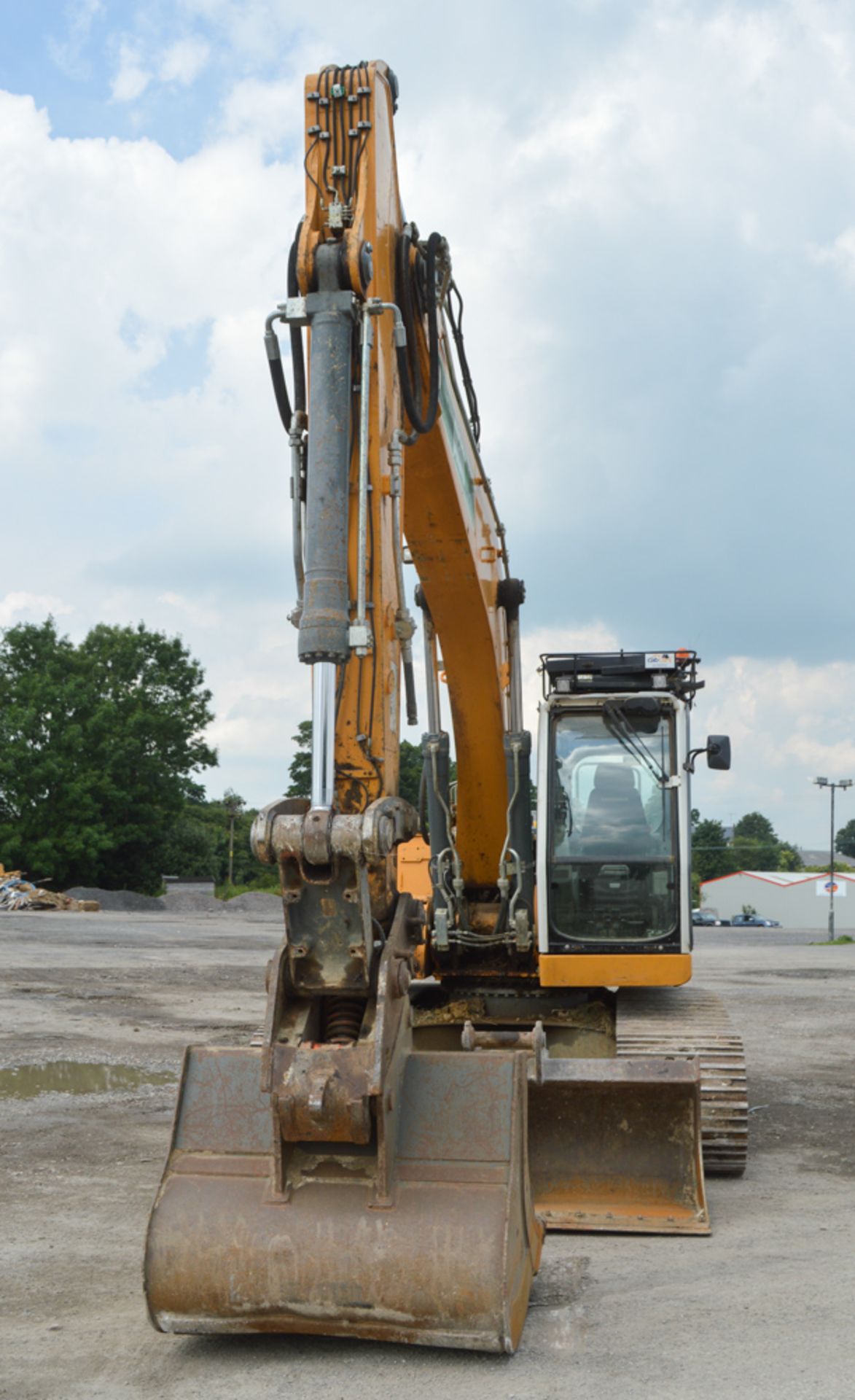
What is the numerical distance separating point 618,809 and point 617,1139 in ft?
7.06

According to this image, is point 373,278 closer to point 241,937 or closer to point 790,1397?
point 790,1397

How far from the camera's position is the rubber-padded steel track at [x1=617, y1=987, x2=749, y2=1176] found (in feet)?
23.0

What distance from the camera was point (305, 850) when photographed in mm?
4516

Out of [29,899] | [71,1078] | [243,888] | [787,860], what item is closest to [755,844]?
[787,860]

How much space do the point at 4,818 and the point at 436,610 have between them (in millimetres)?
44403

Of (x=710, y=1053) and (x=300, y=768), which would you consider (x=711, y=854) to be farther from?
(x=710, y=1053)

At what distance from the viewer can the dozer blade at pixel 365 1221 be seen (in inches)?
168

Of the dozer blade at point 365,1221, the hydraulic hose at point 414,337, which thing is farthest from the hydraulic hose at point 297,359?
the dozer blade at point 365,1221

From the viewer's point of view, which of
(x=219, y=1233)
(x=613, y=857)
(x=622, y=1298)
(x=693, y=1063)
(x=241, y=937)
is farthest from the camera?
(x=241, y=937)

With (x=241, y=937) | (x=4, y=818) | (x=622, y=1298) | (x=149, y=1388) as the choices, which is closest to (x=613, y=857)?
(x=622, y=1298)

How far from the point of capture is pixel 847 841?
483 ft

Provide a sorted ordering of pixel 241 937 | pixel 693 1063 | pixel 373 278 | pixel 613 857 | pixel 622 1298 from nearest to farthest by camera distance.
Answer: pixel 622 1298 → pixel 373 278 → pixel 693 1063 → pixel 613 857 → pixel 241 937

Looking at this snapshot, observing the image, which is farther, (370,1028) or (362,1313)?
(370,1028)

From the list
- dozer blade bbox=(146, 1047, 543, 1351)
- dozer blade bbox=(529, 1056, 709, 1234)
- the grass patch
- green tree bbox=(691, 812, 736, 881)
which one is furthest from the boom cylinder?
green tree bbox=(691, 812, 736, 881)
